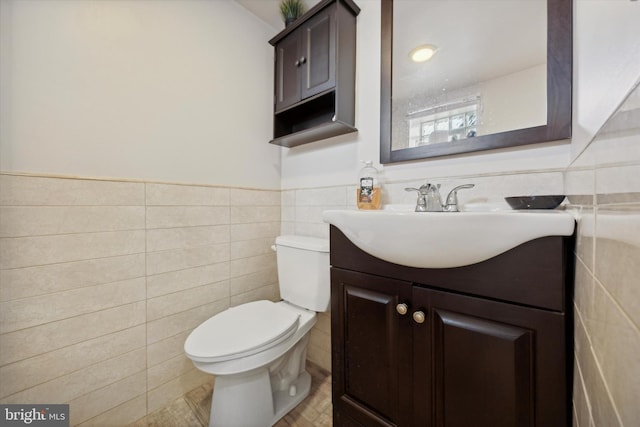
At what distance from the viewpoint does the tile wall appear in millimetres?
222

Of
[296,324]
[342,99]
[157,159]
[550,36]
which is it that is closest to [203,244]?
[157,159]

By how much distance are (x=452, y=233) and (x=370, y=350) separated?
0.46 meters

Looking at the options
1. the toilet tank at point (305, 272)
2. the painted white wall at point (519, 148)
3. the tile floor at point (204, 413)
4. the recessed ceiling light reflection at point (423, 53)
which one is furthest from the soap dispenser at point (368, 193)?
the tile floor at point (204, 413)

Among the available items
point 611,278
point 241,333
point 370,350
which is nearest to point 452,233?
point 611,278

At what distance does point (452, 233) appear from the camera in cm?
52

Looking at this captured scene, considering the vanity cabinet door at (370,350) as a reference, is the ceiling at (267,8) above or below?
above

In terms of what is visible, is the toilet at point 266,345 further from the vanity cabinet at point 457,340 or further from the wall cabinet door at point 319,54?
the wall cabinet door at point 319,54

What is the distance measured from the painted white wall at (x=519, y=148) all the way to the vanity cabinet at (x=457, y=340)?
0.31 m

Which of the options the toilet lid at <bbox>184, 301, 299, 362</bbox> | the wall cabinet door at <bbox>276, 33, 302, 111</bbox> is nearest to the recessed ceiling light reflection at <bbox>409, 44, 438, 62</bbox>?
the wall cabinet door at <bbox>276, 33, 302, 111</bbox>

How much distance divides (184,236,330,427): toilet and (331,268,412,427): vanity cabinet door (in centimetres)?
24

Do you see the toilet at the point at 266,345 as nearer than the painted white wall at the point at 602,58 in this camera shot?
No

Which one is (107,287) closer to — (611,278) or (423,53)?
(611,278)

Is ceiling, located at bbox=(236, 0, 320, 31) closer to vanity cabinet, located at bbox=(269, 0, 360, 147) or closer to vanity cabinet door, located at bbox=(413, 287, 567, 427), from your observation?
vanity cabinet, located at bbox=(269, 0, 360, 147)

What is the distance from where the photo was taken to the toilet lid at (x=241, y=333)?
2.65ft
